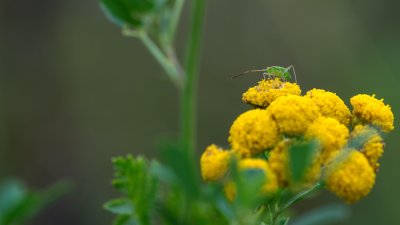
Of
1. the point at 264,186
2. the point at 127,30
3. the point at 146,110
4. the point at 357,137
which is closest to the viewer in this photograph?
the point at 264,186

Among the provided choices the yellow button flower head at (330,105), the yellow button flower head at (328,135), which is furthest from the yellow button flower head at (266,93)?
the yellow button flower head at (328,135)

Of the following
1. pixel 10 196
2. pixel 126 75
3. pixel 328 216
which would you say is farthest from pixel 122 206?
pixel 126 75

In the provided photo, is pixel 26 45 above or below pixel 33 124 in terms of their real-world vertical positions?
above

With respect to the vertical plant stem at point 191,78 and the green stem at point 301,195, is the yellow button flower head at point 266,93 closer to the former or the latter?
the green stem at point 301,195

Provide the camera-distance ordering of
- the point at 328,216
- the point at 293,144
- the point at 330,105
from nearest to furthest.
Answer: the point at 328,216, the point at 293,144, the point at 330,105

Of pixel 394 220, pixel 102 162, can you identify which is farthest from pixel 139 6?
pixel 102 162

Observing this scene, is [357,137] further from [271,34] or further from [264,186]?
[271,34]

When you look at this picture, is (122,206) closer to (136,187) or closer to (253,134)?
(136,187)
